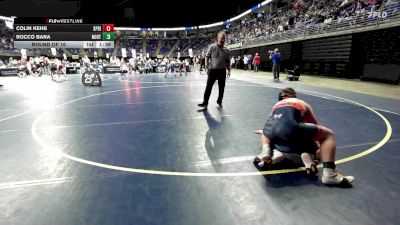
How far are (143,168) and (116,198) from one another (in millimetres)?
707

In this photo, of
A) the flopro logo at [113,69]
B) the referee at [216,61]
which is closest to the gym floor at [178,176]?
the referee at [216,61]

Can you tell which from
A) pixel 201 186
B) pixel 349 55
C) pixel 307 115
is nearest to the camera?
pixel 201 186

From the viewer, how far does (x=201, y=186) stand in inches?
107

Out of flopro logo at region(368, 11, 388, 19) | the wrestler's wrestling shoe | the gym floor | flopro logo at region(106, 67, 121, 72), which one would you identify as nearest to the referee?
the gym floor

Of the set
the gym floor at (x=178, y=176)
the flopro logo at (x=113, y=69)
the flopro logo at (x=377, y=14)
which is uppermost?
the flopro logo at (x=377, y=14)

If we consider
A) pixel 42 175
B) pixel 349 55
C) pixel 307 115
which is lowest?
pixel 42 175

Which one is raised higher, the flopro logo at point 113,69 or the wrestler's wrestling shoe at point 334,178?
the flopro logo at point 113,69

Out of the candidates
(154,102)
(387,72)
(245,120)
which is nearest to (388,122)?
(245,120)

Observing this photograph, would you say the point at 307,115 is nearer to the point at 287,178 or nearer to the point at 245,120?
the point at 287,178

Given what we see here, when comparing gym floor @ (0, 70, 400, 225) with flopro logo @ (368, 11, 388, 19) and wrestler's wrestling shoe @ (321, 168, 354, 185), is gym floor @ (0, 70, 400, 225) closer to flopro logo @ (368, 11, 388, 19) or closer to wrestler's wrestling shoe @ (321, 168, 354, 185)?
wrestler's wrestling shoe @ (321, 168, 354, 185)
